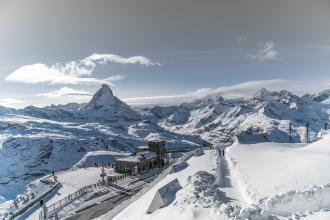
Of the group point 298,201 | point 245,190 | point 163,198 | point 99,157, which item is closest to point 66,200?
point 163,198

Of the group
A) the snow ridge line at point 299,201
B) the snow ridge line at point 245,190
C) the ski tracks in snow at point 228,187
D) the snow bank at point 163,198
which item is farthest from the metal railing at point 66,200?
the snow ridge line at point 299,201

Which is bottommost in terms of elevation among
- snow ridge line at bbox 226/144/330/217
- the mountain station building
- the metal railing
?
the metal railing

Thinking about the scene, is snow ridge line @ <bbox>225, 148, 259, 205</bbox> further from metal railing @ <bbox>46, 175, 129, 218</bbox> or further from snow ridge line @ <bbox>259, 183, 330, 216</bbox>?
metal railing @ <bbox>46, 175, 129, 218</bbox>

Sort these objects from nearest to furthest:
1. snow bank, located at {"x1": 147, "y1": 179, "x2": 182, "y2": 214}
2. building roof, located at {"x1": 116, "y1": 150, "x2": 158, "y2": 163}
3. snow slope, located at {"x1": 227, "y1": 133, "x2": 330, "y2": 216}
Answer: snow slope, located at {"x1": 227, "y1": 133, "x2": 330, "y2": 216} < snow bank, located at {"x1": 147, "y1": 179, "x2": 182, "y2": 214} < building roof, located at {"x1": 116, "y1": 150, "x2": 158, "y2": 163}

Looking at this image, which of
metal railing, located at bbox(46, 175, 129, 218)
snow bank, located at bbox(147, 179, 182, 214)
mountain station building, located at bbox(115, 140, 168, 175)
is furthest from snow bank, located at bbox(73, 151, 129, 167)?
snow bank, located at bbox(147, 179, 182, 214)

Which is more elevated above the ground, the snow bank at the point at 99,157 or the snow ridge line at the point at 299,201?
the snow ridge line at the point at 299,201

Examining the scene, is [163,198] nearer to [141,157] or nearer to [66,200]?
[66,200]

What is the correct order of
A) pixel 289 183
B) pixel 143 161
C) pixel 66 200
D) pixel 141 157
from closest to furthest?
pixel 289 183, pixel 66 200, pixel 143 161, pixel 141 157

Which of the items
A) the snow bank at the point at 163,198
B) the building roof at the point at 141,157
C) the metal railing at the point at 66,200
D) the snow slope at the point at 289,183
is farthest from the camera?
the building roof at the point at 141,157

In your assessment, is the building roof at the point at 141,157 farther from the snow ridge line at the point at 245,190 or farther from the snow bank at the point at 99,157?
the snow bank at the point at 99,157

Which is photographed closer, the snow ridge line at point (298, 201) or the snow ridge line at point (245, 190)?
the snow ridge line at point (298, 201)

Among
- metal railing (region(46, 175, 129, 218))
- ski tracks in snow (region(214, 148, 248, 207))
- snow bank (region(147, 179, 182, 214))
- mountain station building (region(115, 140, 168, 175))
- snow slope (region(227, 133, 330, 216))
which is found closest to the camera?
snow slope (region(227, 133, 330, 216))

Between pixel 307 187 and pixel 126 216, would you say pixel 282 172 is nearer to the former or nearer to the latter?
pixel 307 187

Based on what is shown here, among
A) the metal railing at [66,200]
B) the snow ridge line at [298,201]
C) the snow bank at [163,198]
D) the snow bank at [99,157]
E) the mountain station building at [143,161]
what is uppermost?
the snow ridge line at [298,201]
